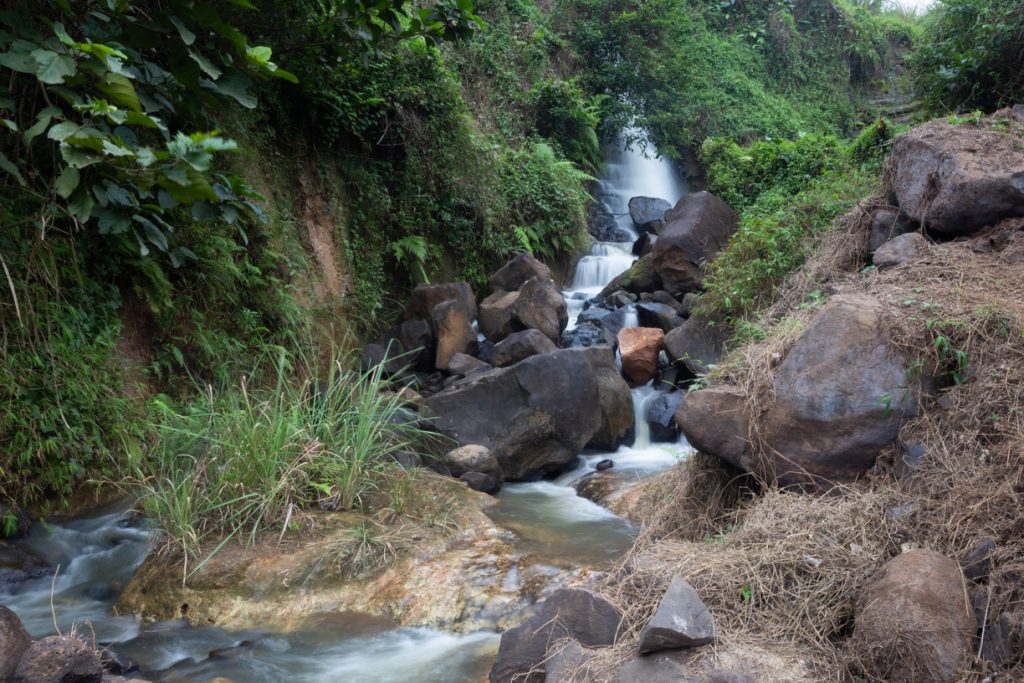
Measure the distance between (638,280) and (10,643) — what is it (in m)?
8.72

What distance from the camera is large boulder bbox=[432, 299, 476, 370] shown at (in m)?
9.23

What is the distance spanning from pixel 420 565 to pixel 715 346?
4.48m

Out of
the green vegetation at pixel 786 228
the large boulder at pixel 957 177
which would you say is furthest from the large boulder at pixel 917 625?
the green vegetation at pixel 786 228

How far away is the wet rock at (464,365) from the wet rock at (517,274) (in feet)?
5.64

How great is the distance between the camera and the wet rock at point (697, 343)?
320 inches

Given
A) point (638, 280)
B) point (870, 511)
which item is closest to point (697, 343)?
point (638, 280)

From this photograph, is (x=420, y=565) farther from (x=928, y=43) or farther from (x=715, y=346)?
(x=928, y=43)

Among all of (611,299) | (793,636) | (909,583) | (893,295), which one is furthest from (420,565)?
(611,299)

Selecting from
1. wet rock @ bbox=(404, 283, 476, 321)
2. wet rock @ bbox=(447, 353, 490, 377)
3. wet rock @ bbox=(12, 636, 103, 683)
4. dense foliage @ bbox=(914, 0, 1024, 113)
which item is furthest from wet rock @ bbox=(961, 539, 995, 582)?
wet rock @ bbox=(404, 283, 476, 321)

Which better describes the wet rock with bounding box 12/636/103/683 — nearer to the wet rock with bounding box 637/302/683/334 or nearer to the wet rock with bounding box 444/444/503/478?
the wet rock with bounding box 444/444/503/478

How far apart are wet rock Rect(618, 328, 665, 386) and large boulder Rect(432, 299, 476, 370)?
1.85 m

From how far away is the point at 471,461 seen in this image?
6.87 metres

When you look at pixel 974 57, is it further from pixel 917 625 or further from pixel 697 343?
pixel 917 625

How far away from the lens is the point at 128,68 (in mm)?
4473
